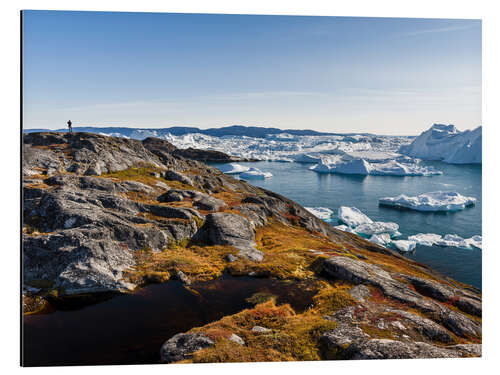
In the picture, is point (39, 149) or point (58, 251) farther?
point (39, 149)


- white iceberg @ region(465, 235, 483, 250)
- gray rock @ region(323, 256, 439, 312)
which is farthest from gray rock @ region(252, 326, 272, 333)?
white iceberg @ region(465, 235, 483, 250)

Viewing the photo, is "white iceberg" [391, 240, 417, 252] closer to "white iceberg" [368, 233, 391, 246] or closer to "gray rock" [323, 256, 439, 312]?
"white iceberg" [368, 233, 391, 246]

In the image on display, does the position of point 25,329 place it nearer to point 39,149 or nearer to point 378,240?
point 39,149

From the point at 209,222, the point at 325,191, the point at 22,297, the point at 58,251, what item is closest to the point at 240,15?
the point at 209,222

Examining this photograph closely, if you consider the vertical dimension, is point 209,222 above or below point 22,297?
above

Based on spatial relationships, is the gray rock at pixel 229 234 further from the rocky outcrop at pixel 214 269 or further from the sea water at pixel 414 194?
the sea water at pixel 414 194

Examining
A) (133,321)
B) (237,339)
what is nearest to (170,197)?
(133,321)

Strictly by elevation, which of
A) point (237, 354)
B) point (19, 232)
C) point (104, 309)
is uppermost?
point (19, 232)
